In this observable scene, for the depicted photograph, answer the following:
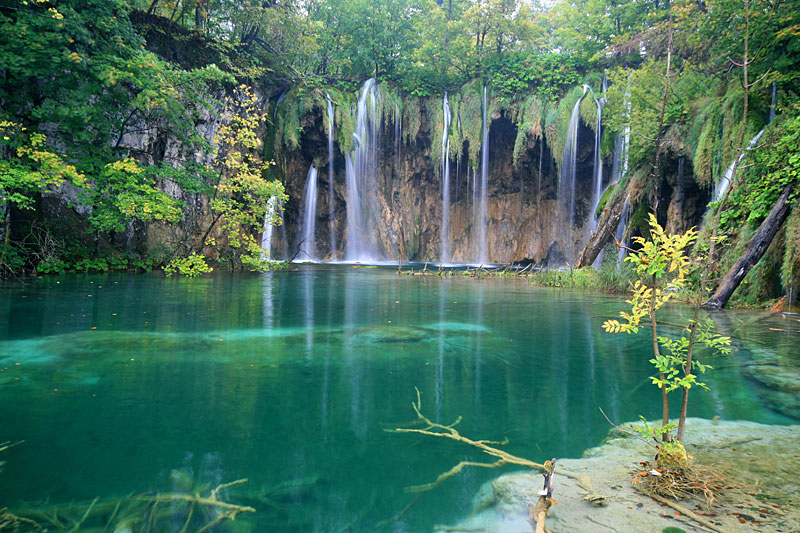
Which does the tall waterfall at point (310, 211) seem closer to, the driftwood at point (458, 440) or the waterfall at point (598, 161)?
the waterfall at point (598, 161)

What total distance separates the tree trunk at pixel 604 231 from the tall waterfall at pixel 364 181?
15349 mm

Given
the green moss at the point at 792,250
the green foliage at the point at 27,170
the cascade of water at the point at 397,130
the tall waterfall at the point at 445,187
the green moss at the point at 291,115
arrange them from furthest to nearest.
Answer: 1. the cascade of water at the point at 397,130
2. the tall waterfall at the point at 445,187
3. the green moss at the point at 291,115
4. the green foliage at the point at 27,170
5. the green moss at the point at 792,250

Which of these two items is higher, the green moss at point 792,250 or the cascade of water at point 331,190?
the cascade of water at point 331,190

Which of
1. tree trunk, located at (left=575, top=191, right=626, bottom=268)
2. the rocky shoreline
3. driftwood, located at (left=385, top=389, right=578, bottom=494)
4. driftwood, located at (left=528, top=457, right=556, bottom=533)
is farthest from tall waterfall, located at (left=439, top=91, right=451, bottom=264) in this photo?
driftwood, located at (left=528, top=457, right=556, bottom=533)

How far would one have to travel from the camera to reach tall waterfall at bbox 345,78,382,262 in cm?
2650

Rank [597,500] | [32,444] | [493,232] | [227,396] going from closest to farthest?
[597,500], [32,444], [227,396], [493,232]

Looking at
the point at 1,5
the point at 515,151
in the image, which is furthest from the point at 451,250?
the point at 1,5

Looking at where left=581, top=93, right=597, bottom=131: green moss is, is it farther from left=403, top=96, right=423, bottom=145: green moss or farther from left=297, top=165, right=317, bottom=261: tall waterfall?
left=297, top=165, right=317, bottom=261: tall waterfall

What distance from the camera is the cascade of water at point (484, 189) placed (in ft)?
86.6

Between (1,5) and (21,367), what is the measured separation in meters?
11.5

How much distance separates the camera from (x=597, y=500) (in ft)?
6.91

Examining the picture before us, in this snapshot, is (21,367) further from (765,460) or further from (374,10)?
(374,10)

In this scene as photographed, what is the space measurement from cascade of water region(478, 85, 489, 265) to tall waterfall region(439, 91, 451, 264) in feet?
6.77

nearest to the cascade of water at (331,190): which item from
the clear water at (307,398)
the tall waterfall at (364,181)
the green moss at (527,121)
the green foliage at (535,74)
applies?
the tall waterfall at (364,181)
